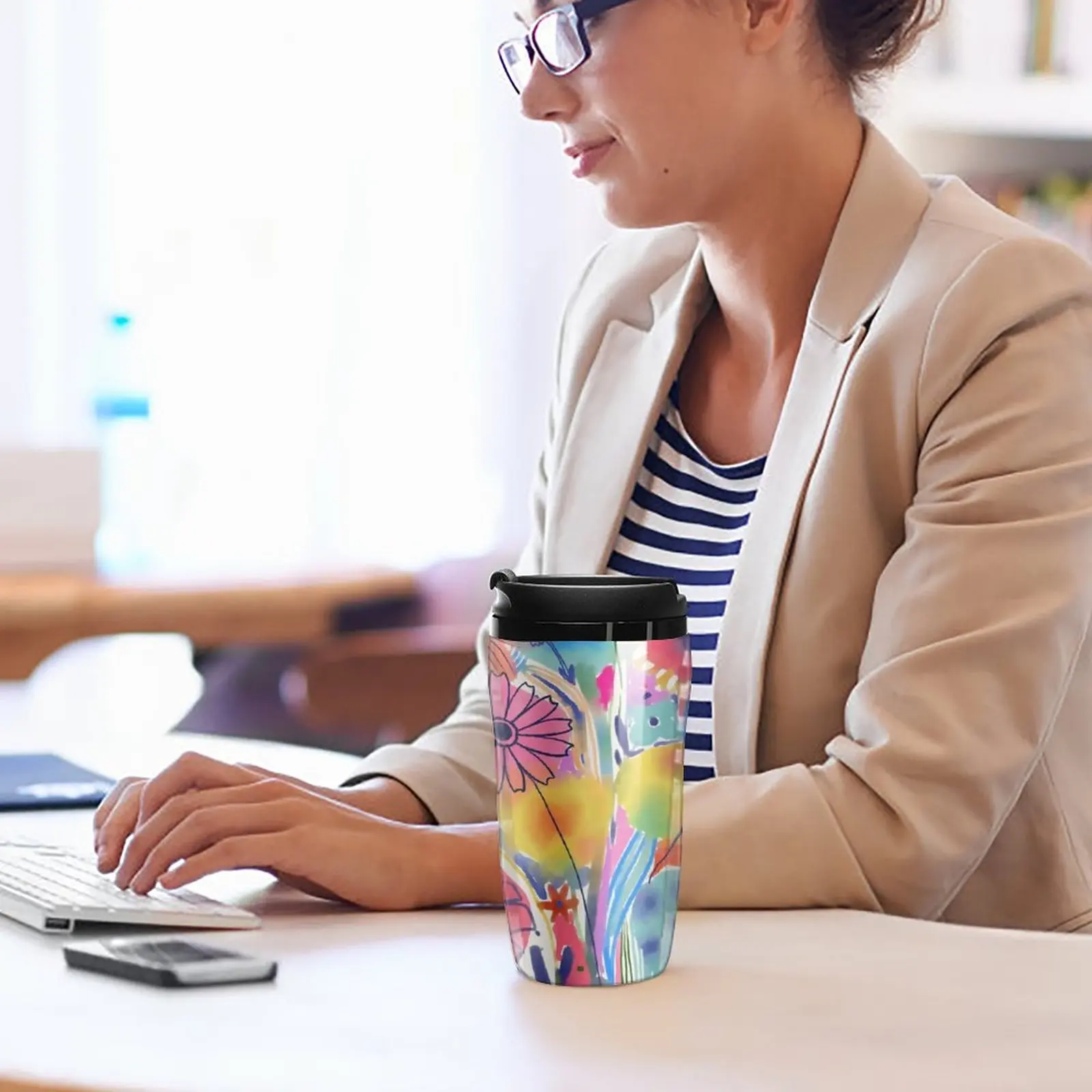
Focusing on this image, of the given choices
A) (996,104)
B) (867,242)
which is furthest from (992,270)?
(996,104)

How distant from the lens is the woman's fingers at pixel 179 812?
1.14 metres

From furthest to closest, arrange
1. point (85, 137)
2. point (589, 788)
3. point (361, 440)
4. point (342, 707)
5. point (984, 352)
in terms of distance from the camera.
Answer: point (361, 440) < point (85, 137) < point (342, 707) < point (984, 352) < point (589, 788)

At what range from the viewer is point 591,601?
0.95m

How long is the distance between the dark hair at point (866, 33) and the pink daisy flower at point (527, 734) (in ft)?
2.56

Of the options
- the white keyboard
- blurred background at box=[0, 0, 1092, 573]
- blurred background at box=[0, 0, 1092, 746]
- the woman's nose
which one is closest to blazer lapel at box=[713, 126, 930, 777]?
the woman's nose

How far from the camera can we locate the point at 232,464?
3.57m

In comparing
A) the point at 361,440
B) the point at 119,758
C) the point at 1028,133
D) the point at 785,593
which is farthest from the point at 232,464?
the point at 785,593

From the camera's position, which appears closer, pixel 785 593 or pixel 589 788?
pixel 589 788

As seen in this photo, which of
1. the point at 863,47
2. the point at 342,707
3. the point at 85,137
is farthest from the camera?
the point at 85,137

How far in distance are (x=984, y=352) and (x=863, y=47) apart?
1.17 feet

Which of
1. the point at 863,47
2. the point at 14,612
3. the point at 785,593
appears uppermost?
the point at 863,47

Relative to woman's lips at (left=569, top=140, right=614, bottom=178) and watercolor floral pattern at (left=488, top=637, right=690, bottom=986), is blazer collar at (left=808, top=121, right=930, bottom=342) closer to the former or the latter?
woman's lips at (left=569, top=140, right=614, bottom=178)

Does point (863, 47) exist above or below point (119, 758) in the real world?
above

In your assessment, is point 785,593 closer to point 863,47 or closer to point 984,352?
point 984,352
